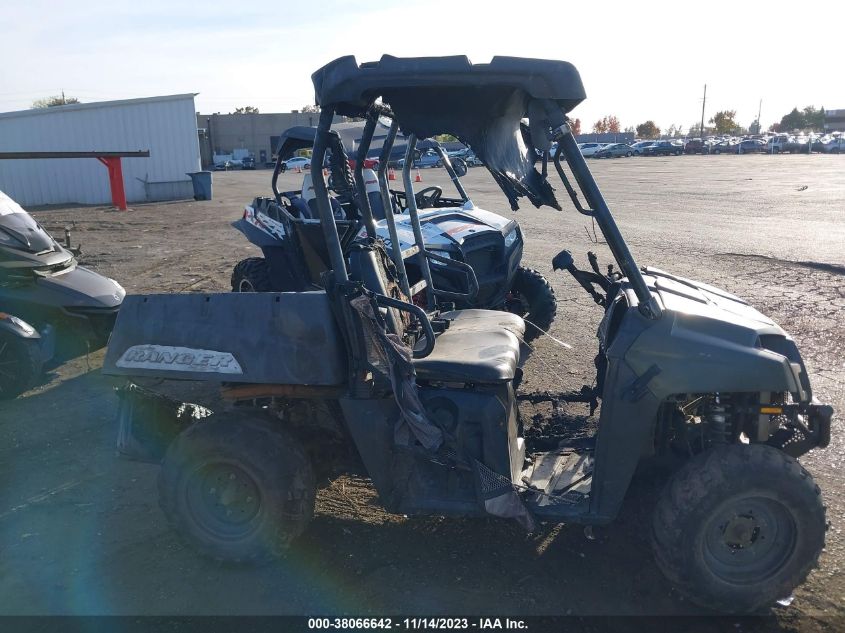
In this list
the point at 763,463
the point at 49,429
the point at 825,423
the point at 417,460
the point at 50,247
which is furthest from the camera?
the point at 50,247

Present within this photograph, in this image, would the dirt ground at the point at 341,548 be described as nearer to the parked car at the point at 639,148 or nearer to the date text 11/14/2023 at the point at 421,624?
the date text 11/14/2023 at the point at 421,624

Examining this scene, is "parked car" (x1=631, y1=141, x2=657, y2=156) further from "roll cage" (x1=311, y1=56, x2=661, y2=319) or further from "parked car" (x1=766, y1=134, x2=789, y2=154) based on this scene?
"roll cage" (x1=311, y1=56, x2=661, y2=319)

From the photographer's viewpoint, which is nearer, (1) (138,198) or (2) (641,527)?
(2) (641,527)

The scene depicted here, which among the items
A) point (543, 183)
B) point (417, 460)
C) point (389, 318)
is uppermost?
point (543, 183)

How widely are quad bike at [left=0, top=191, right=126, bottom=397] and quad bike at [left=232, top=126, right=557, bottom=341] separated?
1661 millimetres

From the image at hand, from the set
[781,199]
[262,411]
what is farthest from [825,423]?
[781,199]

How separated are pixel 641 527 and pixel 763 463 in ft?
2.91

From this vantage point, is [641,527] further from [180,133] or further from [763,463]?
[180,133]

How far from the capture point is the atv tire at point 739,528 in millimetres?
3066

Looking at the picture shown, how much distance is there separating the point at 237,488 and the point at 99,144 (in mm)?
26759

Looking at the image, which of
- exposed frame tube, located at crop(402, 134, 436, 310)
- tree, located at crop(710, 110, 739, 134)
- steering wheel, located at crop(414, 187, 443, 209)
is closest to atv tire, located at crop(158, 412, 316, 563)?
exposed frame tube, located at crop(402, 134, 436, 310)

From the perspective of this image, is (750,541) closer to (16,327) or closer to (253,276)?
(16,327)

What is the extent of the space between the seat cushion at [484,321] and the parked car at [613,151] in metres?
53.1

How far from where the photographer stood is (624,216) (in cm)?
1677
